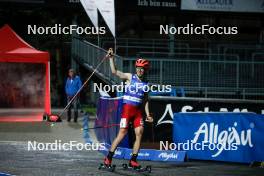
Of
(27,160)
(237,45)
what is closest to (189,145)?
(27,160)

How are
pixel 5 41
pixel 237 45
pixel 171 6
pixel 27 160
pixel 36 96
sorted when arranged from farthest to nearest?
→ pixel 171 6
pixel 237 45
pixel 36 96
pixel 5 41
pixel 27 160

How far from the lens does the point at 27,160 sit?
41.7 ft

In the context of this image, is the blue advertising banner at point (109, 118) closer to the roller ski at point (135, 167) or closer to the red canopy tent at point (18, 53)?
the roller ski at point (135, 167)

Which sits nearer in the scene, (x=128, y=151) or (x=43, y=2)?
(x=128, y=151)

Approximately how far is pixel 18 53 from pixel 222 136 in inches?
354

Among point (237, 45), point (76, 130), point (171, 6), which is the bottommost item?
point (76, 130)

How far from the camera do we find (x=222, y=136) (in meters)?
13.0

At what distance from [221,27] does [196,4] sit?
2087 millimetres

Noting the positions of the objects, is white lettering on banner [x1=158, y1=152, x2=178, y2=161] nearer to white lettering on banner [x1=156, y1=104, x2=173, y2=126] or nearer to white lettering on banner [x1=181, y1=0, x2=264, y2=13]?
white lettering on banner [x1=156, y1=104, x2=173, y2=126]

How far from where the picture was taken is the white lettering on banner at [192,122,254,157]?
1290 centimetres

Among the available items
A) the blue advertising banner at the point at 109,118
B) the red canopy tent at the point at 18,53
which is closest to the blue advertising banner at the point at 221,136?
the blue advertising banner at the point at 109,118

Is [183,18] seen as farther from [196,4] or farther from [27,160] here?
[27,160]

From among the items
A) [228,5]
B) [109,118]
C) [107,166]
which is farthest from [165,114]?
[228,5]

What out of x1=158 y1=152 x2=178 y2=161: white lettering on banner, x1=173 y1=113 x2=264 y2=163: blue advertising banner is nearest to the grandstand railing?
x1=173 y1=113 x2=264 y2=163: blue advertising banner
